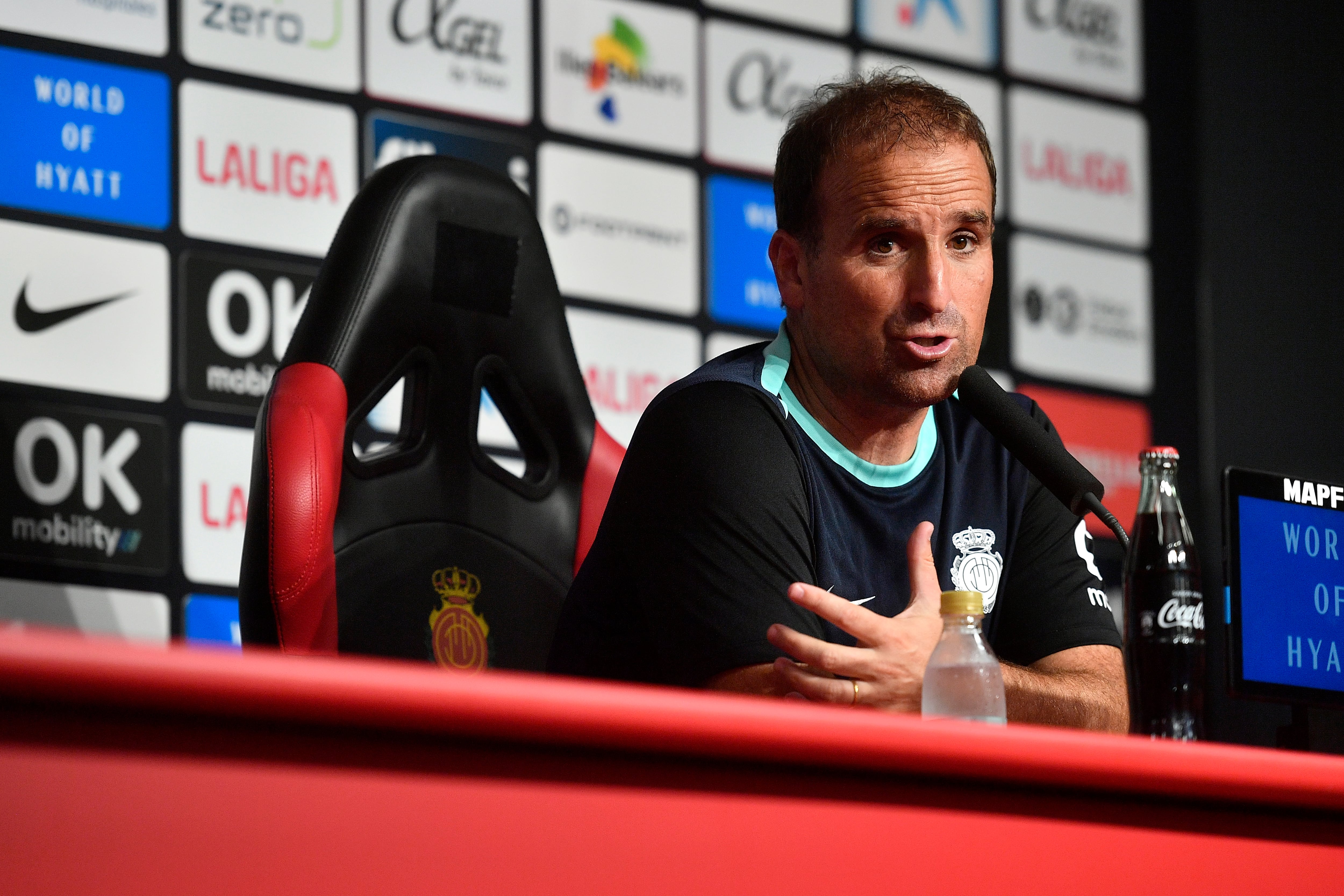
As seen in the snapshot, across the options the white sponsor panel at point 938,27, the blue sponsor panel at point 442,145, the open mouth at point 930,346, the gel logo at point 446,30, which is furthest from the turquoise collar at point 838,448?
the white sponsor panel at point 938,27

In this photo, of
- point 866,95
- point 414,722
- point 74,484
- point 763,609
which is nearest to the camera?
point 414,722

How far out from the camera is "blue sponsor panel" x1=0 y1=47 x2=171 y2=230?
2104 mm

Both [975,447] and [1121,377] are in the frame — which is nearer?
[975,447]

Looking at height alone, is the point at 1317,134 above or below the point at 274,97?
above

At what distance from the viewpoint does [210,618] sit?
86.0 inches

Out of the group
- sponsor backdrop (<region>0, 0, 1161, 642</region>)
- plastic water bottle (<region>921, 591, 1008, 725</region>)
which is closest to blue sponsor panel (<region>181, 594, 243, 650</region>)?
sponsor backdrop (<region>0, 0, 1161, 642</region>)

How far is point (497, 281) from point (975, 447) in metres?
0.53

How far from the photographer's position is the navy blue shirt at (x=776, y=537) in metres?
1.36

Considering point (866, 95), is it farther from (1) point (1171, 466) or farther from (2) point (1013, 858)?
(2) point (1013, 858)

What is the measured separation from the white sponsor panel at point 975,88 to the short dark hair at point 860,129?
1.30m

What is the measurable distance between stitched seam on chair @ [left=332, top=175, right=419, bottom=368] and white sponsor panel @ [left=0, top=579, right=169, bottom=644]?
689 millimetres

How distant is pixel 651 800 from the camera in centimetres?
69

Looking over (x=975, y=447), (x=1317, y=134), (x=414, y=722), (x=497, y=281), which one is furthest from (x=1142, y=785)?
(x=1317, y=134)

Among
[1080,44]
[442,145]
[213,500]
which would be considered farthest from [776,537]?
[1080,44]
